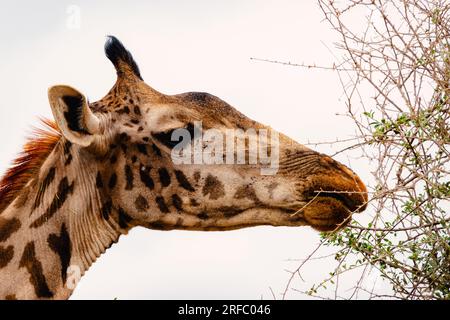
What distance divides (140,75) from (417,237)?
105 inches

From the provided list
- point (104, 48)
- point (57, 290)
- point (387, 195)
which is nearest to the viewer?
point (57, 290)

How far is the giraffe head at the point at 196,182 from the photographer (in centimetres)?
694

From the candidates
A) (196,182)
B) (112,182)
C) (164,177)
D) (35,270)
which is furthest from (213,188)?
(35,270)

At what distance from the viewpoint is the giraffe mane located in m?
7.25

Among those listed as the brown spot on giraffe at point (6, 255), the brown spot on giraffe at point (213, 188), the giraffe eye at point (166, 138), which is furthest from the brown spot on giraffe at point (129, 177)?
the brown spot on giraffe at point (6, 255)

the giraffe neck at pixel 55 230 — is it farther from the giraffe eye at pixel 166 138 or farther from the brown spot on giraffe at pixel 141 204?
the giraffe eye at pixel 166 138

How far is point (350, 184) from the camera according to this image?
6.93 metres

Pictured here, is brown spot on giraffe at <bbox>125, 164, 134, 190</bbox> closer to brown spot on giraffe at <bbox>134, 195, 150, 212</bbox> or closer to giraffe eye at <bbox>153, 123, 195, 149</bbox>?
brown spot on giraffe at <bbox>134, 195, 150, 212</bbox>

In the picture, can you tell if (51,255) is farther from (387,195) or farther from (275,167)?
(387,195)

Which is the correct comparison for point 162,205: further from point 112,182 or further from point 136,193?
point 112,182

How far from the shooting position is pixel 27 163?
736 cm

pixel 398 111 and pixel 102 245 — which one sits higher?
pixel 398 111

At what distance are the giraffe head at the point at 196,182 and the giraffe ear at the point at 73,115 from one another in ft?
0.03

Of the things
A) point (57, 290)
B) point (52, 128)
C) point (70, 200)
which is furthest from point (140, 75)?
point (57, 290)
